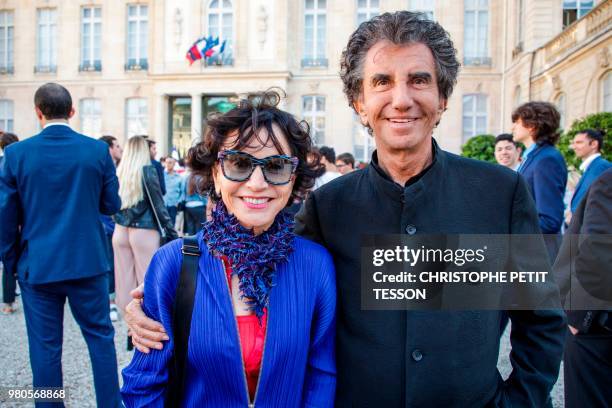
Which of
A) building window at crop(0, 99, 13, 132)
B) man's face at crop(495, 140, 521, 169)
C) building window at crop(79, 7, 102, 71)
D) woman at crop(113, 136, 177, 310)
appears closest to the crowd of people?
woman at crop(113, 136, 177, 310)

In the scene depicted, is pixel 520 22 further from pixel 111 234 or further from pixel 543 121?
pixel 111 234

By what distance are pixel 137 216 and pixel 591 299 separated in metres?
4.30

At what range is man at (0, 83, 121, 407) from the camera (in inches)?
121

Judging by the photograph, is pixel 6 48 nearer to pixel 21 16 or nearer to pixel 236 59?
pixel 21 16

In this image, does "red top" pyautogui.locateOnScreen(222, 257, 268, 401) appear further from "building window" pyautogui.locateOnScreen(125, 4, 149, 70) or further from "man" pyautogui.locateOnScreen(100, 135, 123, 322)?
"building window" pyautogui.locateOnScreen(125, 4, 149, 70)

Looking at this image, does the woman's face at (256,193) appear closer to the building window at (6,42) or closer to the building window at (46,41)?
the building window at (46,41)

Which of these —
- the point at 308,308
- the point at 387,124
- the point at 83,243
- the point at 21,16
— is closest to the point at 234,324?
the point at 308,308

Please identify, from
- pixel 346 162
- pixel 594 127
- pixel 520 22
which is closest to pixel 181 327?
pixel 346 162

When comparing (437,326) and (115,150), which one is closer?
(437,326)

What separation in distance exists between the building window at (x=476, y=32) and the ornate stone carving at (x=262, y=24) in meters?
8.91

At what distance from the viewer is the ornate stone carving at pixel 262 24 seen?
71.8ft

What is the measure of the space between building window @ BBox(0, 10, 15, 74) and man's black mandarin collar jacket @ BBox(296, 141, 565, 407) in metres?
28.7

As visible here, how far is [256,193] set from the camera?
5.38ft

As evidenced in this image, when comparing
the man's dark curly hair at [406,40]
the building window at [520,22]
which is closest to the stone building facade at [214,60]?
the building window at [520,22]
